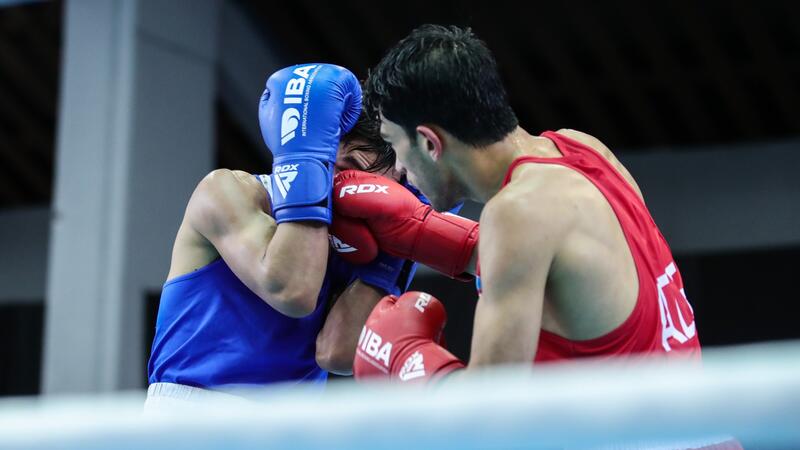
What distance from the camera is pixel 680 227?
26.7 feet

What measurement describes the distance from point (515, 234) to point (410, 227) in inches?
25.2

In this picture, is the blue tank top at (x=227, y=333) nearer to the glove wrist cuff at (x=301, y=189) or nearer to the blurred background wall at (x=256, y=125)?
the glove wrist cuff at (x=301, y=189)

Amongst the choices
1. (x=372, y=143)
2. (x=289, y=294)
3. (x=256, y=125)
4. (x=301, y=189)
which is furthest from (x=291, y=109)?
(x=256, y=125)

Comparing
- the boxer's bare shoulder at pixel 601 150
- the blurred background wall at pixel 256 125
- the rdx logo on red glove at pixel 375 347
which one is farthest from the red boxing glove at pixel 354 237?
the blurred background wall at pixel 256 125

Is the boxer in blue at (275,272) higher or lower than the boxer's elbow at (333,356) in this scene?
higher

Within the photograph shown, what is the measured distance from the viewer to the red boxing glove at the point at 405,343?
1769mm

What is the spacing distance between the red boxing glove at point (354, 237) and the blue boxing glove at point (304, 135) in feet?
0.19

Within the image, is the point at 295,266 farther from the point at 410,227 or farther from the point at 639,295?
the point at 639,295

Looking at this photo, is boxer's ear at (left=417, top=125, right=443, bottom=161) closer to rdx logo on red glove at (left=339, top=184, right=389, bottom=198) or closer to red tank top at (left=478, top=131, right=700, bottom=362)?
red tank top at (left=478, top=131, right=700, bottom=362)

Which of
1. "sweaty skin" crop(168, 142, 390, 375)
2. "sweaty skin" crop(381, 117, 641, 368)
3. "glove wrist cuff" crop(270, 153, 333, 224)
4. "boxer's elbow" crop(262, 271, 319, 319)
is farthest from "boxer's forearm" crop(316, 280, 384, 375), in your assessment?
"sweaty skin" crop(381, 117, 641, 368)

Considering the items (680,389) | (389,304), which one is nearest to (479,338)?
(389,304)

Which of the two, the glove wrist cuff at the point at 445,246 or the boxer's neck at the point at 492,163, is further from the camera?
the glove wrist cuff at the point at 445,246

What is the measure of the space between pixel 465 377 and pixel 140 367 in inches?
187

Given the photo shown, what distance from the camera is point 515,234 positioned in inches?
63.9
